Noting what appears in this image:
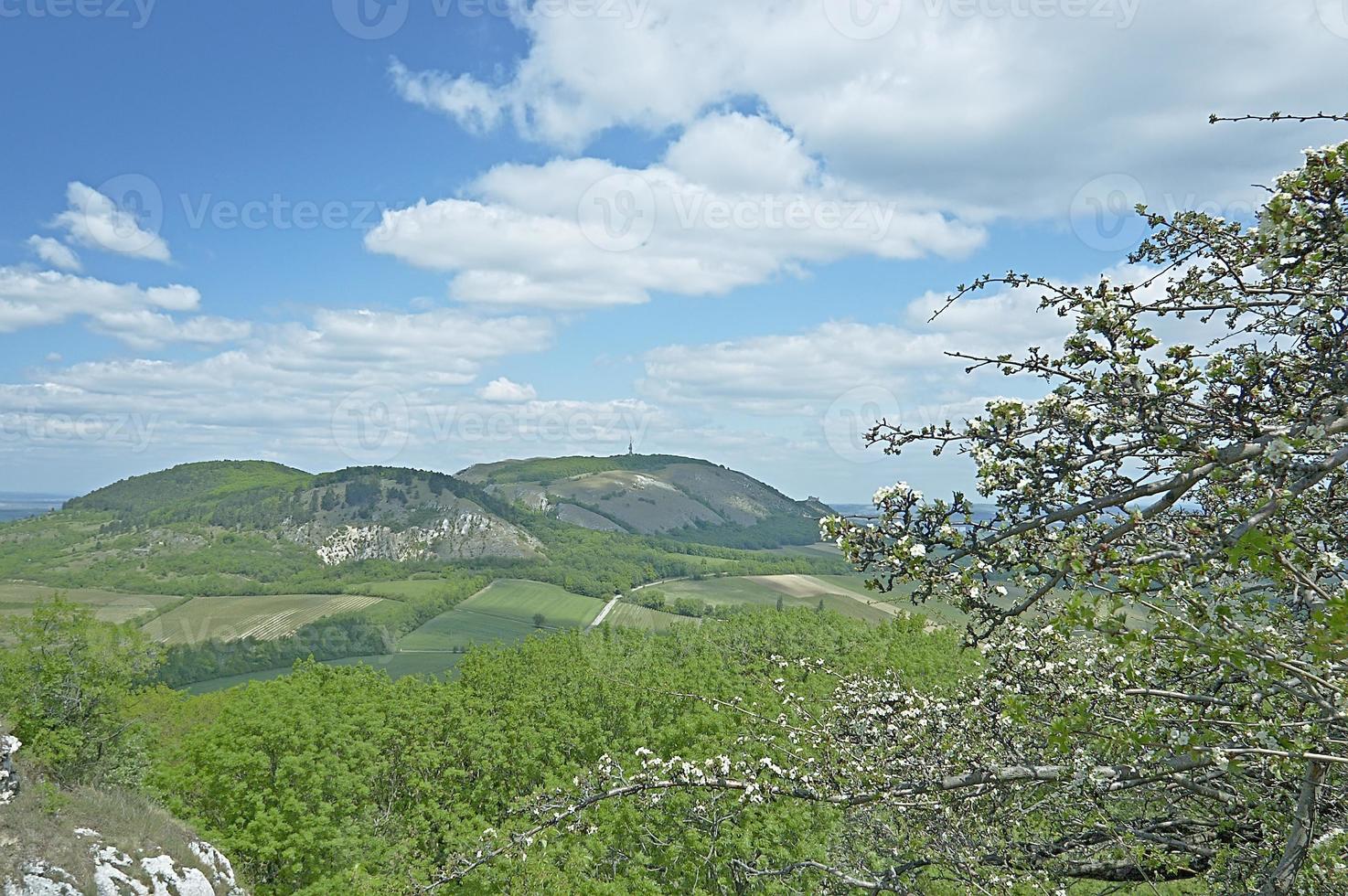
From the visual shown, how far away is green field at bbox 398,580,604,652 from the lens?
11981cm

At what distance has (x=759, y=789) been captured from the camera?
6520 millimetres

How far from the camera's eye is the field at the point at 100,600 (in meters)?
128

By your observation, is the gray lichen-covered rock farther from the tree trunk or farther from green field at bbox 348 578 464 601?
green field at bbox 348 578 464 601

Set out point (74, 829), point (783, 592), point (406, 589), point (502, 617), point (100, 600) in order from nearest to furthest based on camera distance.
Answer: point (74, 829) < point (502, 617) < point (100, 600) < point (783, 592) < point (406, 589)

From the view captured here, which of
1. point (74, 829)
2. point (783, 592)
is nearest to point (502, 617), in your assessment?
point (783, 592)

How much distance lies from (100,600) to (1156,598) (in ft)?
587

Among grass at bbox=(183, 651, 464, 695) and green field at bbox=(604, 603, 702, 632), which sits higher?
green field at bbox=(604, 603, 702, 632)

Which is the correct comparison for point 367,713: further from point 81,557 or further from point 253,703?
point 81,557

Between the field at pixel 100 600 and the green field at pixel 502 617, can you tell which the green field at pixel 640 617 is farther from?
the field at pixel 100 600

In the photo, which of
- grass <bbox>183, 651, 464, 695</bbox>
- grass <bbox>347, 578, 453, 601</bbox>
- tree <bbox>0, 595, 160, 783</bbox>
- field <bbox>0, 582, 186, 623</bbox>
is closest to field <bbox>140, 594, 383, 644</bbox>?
grass <bbox>347, 578, 453, 601</bbox>

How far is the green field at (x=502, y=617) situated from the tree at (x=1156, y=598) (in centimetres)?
10488

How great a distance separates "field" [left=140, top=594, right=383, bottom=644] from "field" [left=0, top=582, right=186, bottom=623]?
482 cm

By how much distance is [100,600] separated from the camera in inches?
5679

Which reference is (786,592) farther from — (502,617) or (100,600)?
(100,600)
